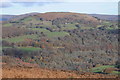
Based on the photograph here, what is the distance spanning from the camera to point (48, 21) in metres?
Answer: 61.8

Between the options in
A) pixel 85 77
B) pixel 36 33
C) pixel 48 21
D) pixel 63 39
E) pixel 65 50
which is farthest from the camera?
pixel 48 21

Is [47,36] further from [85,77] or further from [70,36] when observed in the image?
[85,77]

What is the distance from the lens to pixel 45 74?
808 centimetres

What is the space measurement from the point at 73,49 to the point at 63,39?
715cm

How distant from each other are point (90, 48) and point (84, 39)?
24.3ft

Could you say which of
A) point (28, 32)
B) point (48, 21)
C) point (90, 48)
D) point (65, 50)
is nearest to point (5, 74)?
point (65, 50)

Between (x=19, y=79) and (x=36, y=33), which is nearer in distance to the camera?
(x=19, y=79)

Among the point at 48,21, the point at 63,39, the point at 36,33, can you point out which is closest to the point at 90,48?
the point at 63,39

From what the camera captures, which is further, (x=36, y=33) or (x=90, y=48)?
(x=36, y=33)

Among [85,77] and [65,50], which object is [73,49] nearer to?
[65,50]

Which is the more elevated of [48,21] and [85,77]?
[48,21]

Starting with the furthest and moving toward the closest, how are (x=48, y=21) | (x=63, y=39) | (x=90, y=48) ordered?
(x=48, y=21) < (x=63, y=39) < (x=90, y=48)

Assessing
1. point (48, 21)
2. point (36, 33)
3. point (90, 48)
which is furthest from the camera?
point (48, 21)

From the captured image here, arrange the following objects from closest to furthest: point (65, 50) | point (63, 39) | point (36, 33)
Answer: point (65, 50), point (63, 39), point (36, 33)
